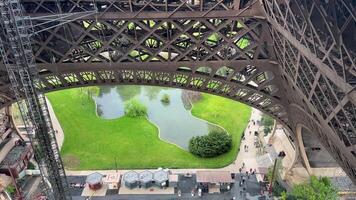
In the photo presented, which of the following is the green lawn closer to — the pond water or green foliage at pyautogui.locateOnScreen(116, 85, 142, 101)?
the pond water

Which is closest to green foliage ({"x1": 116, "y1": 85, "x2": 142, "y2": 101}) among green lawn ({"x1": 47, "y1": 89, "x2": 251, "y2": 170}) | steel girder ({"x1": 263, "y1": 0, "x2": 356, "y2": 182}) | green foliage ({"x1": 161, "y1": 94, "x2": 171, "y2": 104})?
green foliage ({"x1": 161, "y1": 94, "x2": 171, "y2": 104})

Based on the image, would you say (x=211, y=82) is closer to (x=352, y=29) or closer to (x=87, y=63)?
(x=87, y=63)

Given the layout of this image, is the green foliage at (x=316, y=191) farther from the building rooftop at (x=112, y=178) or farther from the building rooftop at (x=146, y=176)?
A: the building rooftop at (x=112, y=178)

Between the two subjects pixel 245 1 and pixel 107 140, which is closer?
pixel 245 1

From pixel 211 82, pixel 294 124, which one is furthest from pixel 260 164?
pixel 211 82

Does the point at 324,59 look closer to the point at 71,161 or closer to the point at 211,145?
the point at 211,145
